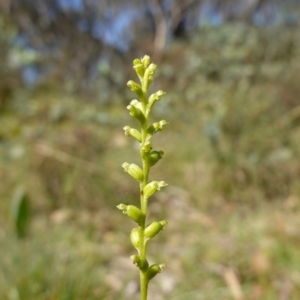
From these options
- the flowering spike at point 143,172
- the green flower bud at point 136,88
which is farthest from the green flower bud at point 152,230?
the green flower bud at point 136,88

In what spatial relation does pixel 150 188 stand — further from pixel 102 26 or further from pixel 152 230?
pixel 102 26

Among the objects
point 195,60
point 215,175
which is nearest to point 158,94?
point 215,175

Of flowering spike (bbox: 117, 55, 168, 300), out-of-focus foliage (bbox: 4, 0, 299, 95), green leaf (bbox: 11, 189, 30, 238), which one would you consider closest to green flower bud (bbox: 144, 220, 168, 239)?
flowering spike (bbox: 117, 55, 168, 300)

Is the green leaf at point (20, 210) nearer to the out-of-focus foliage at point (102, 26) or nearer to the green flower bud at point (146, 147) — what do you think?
the green flower bud at point (146, 147)

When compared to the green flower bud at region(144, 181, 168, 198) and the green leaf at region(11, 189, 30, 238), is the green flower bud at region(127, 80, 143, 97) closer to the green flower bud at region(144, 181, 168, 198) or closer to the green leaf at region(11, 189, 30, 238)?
the green flower bud at region(144, 181, 168, 198)

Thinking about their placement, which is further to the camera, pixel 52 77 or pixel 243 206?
pixel 52 77

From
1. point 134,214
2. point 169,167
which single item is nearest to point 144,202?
Answer: point 134,214

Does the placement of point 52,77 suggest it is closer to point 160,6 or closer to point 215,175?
point 160,6

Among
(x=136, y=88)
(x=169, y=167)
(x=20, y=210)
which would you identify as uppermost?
(x=169, y=167)
